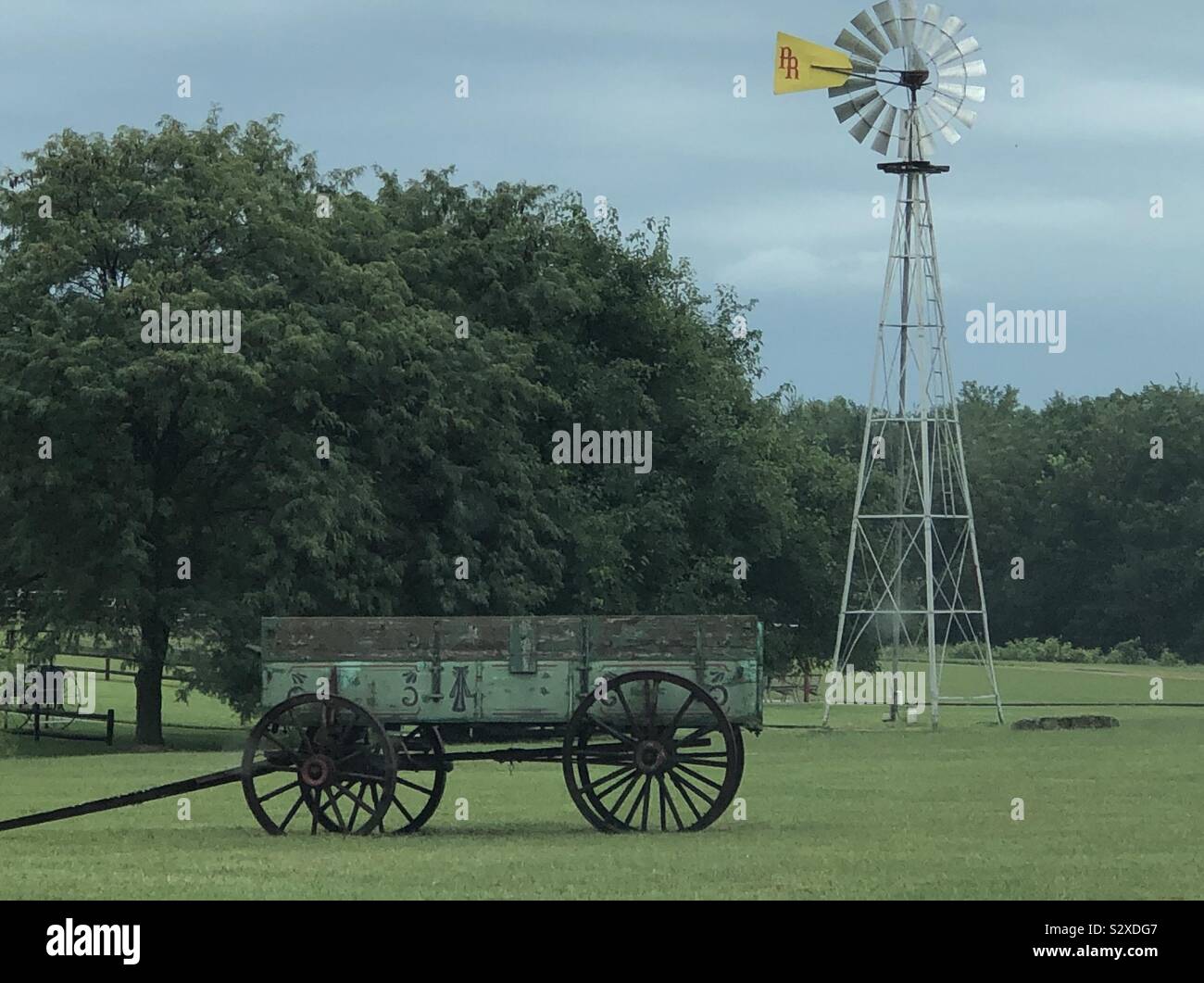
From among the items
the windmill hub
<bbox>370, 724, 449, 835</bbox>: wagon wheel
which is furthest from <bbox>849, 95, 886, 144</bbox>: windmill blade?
<bbox>370, 724, 449, 835</bbox>: wagon wheel

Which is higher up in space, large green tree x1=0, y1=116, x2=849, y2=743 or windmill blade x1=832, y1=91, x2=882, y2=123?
windmill blade x1=832, y1=91, x2=882, y2=123

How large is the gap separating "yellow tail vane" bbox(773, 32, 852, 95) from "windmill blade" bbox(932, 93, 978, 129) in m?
2.14

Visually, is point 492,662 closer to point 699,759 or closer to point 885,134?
point 699,759

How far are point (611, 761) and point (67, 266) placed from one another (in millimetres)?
30305

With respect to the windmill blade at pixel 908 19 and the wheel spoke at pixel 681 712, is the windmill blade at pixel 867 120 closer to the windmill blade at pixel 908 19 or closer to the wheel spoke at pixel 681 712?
the windmill blade at pixel 908 19

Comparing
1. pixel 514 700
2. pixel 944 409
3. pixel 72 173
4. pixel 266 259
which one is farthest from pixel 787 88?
pixel 514 700

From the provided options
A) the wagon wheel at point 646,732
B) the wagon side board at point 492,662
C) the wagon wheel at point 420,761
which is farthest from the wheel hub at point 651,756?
the wagon wheel at point 420,761

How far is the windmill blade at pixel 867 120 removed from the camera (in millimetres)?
49906

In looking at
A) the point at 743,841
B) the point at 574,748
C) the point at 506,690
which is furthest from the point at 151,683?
the point at 743,841

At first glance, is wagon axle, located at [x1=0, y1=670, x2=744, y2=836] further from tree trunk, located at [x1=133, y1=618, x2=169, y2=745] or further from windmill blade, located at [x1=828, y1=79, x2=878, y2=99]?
windmill blade, located at [x1=828, y1=79, x2=878, y2=99]

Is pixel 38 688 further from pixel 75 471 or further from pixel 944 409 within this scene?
pixel 944 409

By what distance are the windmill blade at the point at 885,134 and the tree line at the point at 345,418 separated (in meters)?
9.80

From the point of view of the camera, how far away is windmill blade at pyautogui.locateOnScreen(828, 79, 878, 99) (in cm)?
4962

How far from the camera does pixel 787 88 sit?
4772 centimetres
